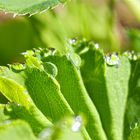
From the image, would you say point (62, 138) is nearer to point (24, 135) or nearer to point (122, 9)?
point (24, 135)

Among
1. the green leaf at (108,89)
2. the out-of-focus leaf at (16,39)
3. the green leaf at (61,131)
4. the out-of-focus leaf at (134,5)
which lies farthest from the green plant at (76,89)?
the out-of-focus leaf at (16,39)

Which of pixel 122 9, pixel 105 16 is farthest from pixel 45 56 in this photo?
pixel 122 9

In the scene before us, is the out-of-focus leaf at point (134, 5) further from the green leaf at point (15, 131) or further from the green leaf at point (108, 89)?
the green leaf at point (15, 131)

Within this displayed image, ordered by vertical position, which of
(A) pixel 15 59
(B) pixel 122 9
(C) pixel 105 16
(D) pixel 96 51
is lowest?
(D) pixel 96 51

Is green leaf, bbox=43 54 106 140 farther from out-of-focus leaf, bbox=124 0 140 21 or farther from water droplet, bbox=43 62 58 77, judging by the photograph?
out-of-focus leaf, bbox=124 0 140 21

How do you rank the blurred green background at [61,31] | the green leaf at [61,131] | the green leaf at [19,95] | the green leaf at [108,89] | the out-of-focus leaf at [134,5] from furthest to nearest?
the blurred green background at [61,31]
the out-of-focus leaf at [134,5]
the green leaf at [108,89]
the green leaf at [19,95]
the green leaf at [61,131]

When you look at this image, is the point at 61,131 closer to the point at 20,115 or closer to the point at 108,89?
the point at 20,115

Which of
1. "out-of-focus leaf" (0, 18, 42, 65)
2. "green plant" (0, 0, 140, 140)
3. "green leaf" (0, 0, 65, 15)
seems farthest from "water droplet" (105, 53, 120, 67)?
"out-of-focus leaf" (0, 18, 42, 65)
